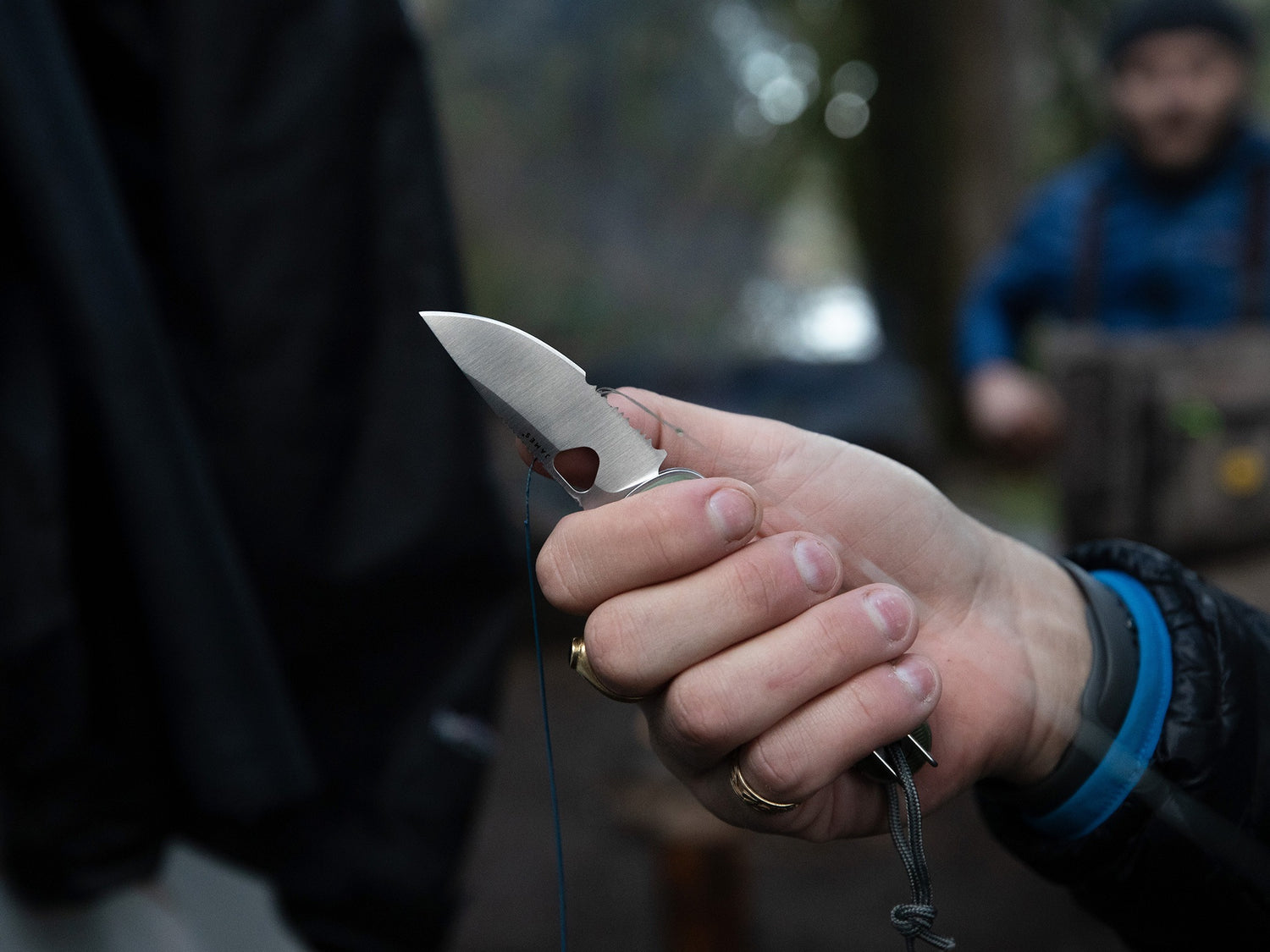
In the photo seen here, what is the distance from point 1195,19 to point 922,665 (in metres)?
1.95

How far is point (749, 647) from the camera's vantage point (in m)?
0.60

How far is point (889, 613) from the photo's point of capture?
61 cm

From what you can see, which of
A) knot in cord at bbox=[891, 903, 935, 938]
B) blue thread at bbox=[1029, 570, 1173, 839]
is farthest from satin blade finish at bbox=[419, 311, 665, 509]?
blue thread at bbox=[1029, 570, 1173, 839]

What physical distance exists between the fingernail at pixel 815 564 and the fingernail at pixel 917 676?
0.08 metres

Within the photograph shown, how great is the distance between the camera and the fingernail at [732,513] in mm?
583

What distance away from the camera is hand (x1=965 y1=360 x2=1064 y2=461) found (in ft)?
6.10

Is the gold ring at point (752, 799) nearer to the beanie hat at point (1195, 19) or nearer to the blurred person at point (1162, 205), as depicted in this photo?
the blurred person at point (1162, 205)

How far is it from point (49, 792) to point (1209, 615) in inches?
41.9

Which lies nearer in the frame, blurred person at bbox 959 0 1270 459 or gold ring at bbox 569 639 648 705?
gold ring at bbox 569 639 648 705

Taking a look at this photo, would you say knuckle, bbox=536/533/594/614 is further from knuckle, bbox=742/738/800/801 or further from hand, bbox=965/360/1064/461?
hand, bbox=965/360/1064/461

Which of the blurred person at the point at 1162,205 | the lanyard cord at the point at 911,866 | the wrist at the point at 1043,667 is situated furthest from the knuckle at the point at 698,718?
the blurred person at the point at 1162,205

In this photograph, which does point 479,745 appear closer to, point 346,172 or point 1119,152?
point 346,172

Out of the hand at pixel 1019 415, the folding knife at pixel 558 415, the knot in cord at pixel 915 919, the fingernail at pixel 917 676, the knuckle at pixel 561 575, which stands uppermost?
the folding knife at pixel 558 415

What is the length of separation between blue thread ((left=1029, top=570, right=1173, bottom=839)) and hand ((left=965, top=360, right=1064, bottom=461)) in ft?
3.88
